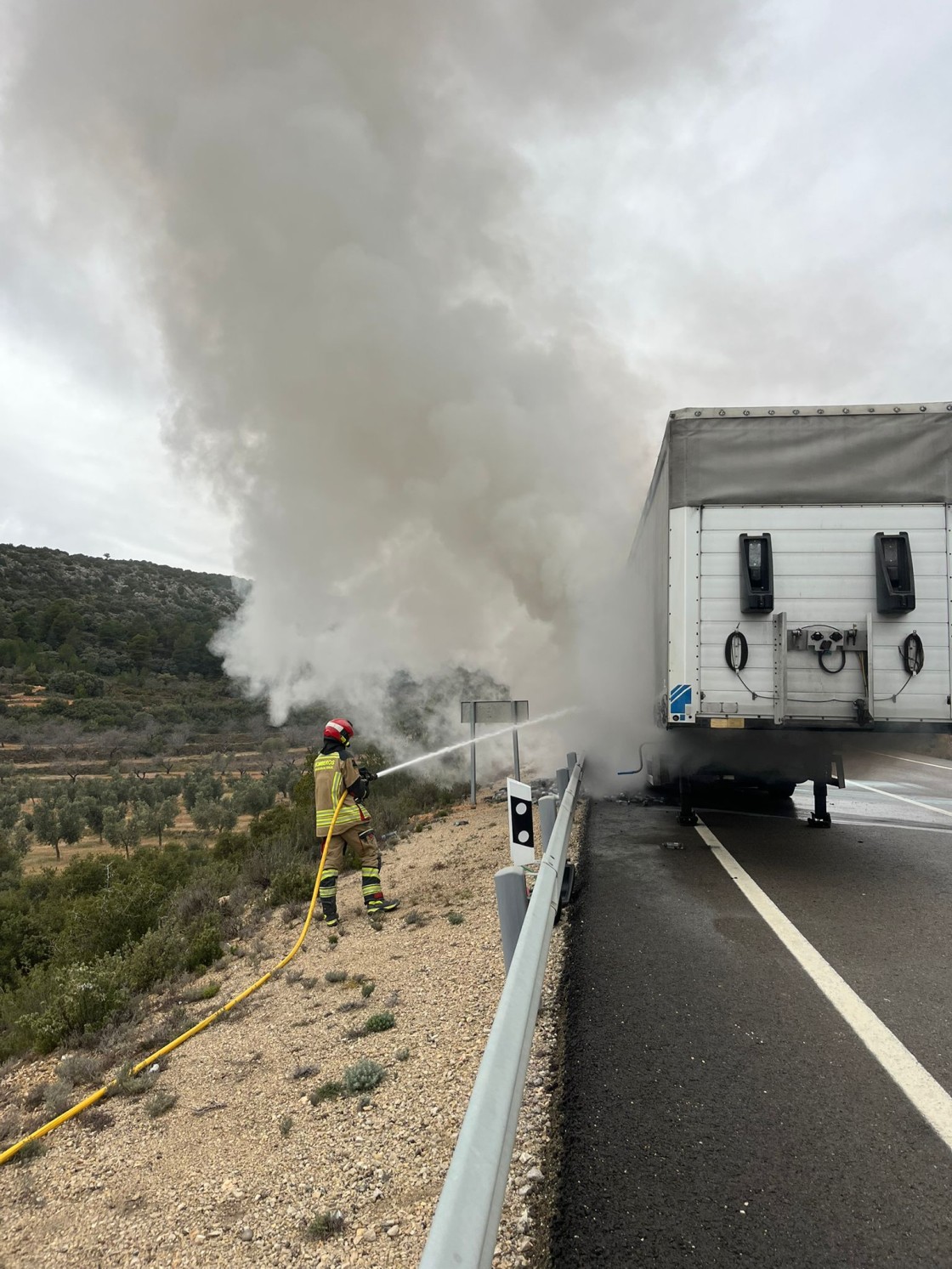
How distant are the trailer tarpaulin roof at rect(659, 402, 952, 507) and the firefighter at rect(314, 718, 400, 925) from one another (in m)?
3.87

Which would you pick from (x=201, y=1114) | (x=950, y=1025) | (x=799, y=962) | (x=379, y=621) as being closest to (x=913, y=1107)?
(x=950, y=1025)

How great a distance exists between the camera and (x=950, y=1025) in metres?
3.50

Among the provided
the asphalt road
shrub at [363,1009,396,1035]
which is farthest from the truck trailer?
shrub at [363,1009,396,1035]

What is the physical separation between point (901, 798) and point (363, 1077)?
1066 cm

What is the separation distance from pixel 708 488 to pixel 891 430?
1.59m

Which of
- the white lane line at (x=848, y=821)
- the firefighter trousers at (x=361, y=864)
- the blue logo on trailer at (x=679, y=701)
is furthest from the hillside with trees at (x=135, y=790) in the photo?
the white lane line at (x=848, y=821)

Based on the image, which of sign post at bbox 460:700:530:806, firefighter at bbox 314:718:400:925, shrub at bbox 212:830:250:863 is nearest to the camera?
firefighter at bbox 314:718:400:925

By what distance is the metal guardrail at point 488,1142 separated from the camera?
1.22 meters

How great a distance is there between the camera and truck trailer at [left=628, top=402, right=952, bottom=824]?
6047 mm

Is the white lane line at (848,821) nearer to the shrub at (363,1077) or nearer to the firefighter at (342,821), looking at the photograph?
the firefighter at (342,821)

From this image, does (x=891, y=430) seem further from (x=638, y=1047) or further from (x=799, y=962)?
(x=638, y=1047)

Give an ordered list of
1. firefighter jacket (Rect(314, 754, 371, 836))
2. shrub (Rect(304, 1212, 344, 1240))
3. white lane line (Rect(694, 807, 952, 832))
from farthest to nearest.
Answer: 1. white lane line (Rect(694, 807, 952, 832))
2. firefighter jacket (Rect(314, 754, 371, 836))
3. shrub (Rect(304, 1212, 344, 1240))

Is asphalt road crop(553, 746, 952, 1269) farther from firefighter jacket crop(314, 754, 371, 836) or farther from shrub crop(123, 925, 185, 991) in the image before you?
shrub crop(123, 925, 185, 991)

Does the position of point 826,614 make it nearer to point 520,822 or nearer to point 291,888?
point 520,822
